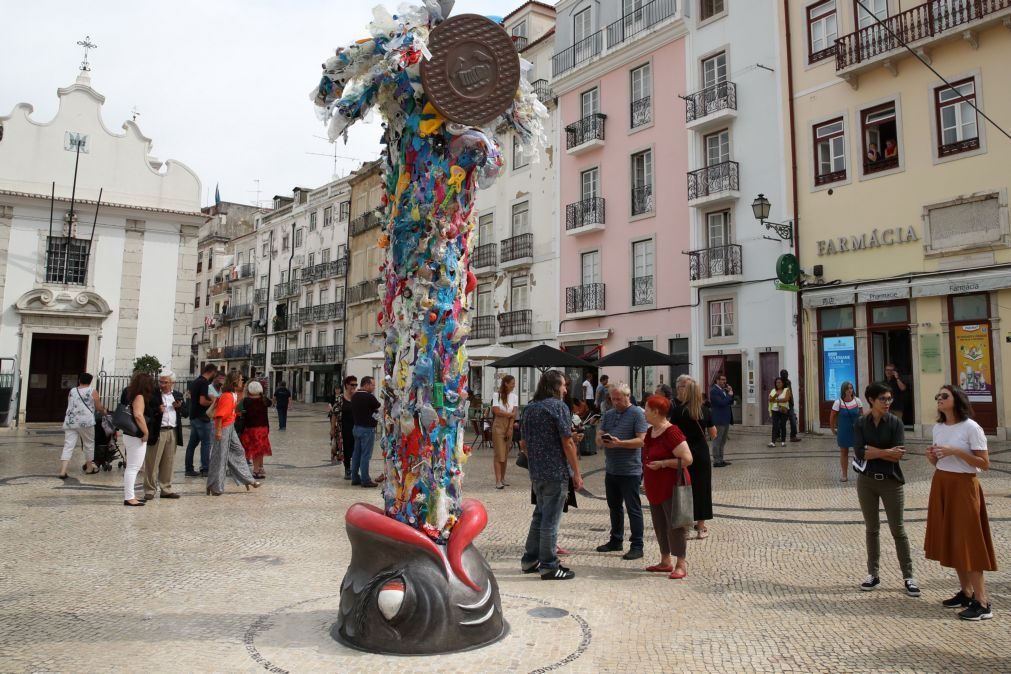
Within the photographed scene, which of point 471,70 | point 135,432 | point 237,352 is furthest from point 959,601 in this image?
point 237,352

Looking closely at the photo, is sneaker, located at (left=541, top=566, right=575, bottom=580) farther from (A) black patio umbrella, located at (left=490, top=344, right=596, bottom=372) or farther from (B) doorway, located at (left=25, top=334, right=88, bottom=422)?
(B) doorway, located at (left=25, top=334, right=88, bottom=422)

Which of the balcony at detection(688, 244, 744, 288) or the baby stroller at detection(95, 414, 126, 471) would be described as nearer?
the baby stroller at detection(95, 414, 126, 471)

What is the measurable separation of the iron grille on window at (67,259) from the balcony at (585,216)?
15.8 m

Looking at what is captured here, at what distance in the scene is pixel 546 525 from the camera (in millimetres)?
5730

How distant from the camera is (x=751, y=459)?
13.4 m

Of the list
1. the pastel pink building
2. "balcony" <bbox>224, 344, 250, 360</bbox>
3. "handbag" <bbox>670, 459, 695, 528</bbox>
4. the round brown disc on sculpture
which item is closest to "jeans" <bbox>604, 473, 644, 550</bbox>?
"handbag" <bbox>670, 459, 695, 528</bbox>

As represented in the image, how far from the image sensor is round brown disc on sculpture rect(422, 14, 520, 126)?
14.3 feet

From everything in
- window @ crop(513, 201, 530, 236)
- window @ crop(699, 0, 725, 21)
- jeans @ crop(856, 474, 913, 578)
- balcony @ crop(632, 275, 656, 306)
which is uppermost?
window @ crop(699, 0, 725, 21)

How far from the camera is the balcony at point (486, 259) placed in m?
29.6

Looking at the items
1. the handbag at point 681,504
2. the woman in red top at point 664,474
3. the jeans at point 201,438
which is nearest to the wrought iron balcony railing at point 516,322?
the jeans at point 201,438

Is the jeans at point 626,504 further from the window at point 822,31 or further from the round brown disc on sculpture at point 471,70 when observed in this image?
the window at point 822,31

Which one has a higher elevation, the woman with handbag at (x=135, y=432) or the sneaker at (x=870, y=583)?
the woman with handbag at (x=135, y=432)

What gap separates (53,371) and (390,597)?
24.1m

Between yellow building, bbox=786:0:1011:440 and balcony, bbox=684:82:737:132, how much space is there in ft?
5.98
